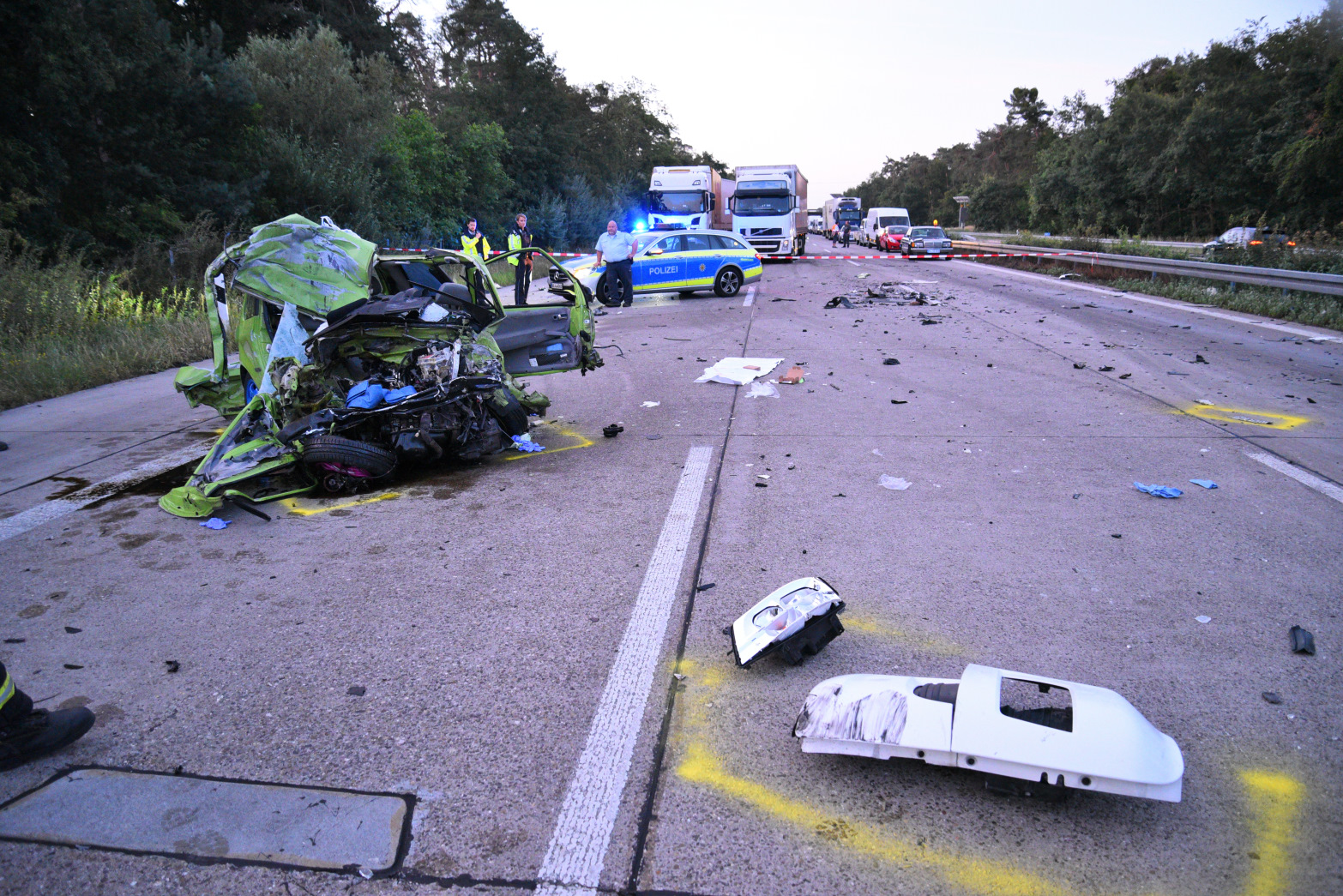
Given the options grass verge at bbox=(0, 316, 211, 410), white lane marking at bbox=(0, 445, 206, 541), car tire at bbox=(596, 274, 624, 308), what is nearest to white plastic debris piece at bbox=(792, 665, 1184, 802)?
white lane marking at bbox=(0, 445, 206, 541)

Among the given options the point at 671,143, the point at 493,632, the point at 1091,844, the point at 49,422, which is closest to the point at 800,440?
the point at 493,632

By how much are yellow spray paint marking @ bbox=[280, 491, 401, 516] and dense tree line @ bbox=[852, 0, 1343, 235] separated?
23075 millimetres

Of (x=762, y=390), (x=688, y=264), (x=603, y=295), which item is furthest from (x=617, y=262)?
(x=762, y=390)

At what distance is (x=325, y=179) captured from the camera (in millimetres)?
21391

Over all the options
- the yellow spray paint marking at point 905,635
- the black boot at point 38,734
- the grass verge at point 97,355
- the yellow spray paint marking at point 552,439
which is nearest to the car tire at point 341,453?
the yellow spray paint marking at point 552,439

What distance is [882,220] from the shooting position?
43.2m

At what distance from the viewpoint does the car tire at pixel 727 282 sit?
63.6 feet

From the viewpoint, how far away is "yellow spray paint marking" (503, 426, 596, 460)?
274 inches

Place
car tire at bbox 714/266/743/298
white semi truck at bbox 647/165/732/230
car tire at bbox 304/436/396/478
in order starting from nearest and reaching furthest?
car tire at bbox 304/436/396/478
car tire at bbox 714/266/743/298
white semi truck at bbox 647/165/732/230

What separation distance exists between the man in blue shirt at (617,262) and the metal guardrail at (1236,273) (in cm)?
1194

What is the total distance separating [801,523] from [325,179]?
66.8 feet

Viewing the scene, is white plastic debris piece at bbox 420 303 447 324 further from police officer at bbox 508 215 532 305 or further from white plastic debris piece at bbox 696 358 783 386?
police officer at bbox 508 215 532 305

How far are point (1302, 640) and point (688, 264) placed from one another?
1659 cm

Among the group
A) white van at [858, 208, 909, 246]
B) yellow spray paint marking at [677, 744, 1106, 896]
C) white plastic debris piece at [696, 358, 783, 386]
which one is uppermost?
white van at [858, 208, 909, 246]
